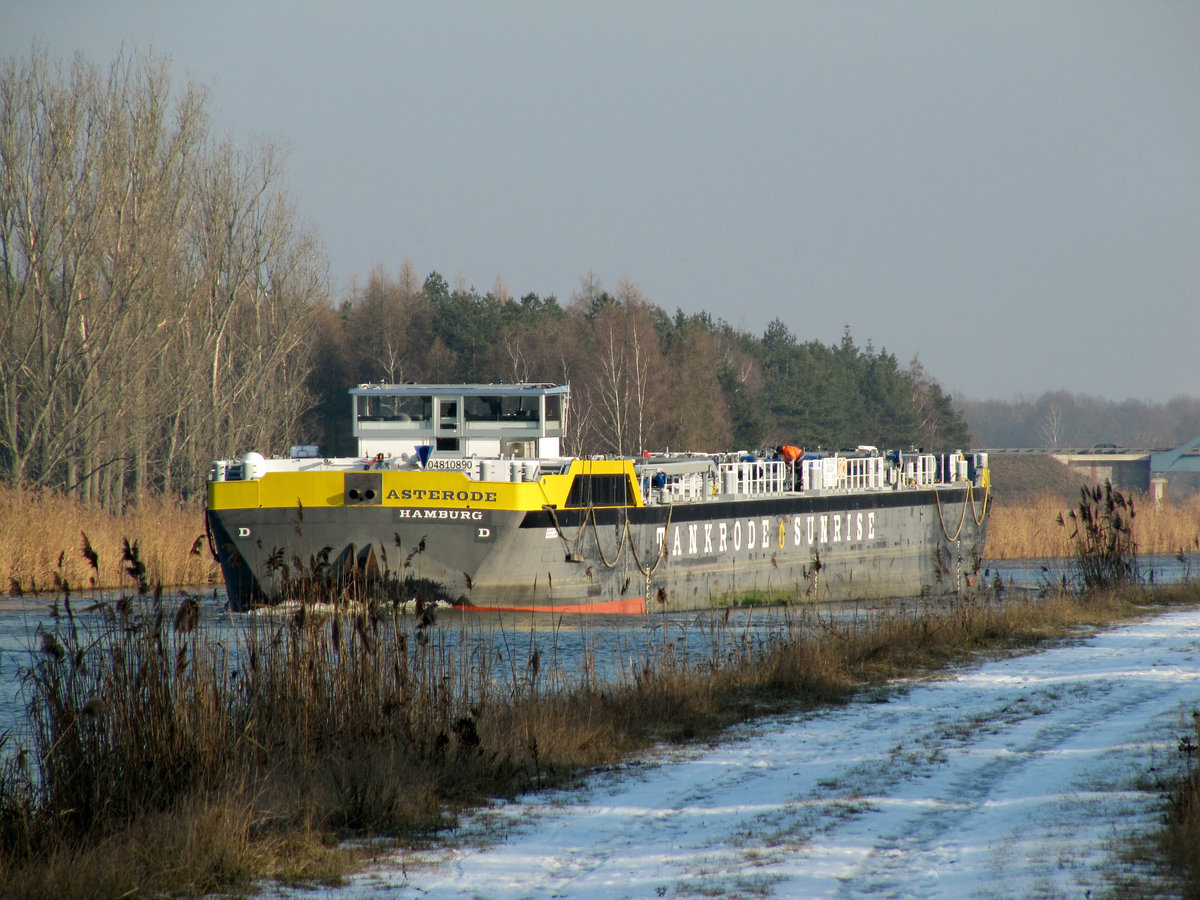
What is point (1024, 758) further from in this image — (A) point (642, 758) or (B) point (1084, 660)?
(B) point (1084, 660)

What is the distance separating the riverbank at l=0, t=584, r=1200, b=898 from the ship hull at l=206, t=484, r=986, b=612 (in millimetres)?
5205

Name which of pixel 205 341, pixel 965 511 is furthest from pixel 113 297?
pixel 965 511

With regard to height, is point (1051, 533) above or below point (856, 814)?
above

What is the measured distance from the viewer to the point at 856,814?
7.96 meters

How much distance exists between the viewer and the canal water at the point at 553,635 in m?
13.3

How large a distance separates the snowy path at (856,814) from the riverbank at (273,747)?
0.56 metres

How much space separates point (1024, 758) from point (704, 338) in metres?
62.7

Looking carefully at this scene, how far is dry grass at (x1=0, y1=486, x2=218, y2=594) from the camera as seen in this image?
26.8 meters

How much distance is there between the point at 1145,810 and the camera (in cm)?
776

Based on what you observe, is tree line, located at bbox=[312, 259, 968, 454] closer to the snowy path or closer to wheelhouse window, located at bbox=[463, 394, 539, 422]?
wheelhouse window, located at bbox=[463, 394, 539, 422]

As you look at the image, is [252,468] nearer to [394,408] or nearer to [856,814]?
[394,408]

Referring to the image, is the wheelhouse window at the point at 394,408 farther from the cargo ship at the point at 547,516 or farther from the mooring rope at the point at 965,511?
the mooring rope at the point at 965,511

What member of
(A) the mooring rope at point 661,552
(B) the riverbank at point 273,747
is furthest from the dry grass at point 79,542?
(B) the riverbank at point 273,747

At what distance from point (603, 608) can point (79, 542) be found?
460 inches
